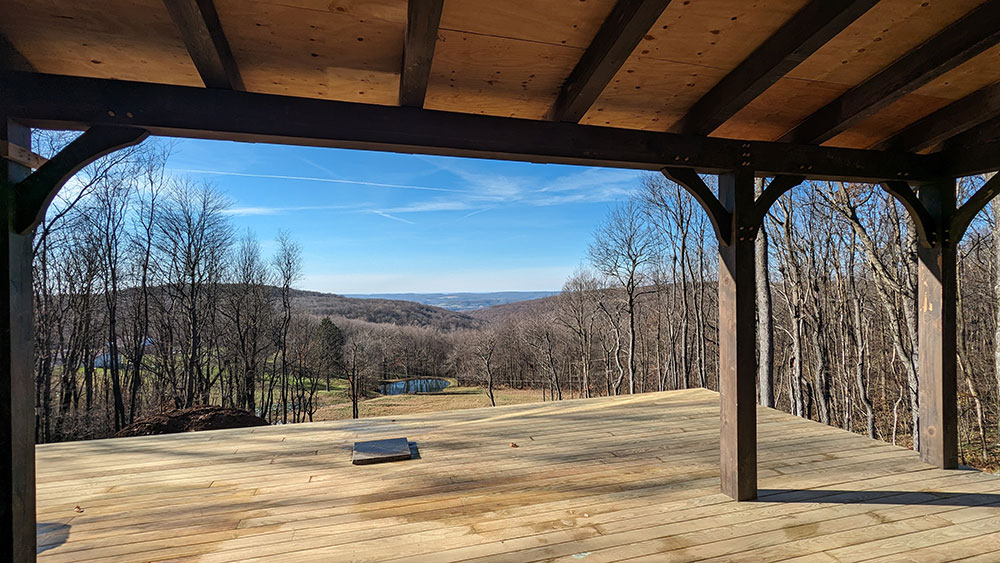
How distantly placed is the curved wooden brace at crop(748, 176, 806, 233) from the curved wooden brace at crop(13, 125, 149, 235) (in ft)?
10.7

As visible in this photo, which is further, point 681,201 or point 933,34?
point 681,201

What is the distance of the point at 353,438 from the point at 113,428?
10647 millimetres

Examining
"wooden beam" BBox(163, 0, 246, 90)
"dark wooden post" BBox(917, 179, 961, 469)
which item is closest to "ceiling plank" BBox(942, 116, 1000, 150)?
"dark wooden post" BBox(917, 179, 961, 469)

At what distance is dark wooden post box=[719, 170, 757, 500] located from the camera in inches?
102

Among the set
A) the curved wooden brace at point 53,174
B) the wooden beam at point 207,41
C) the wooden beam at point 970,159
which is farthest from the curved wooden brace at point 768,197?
the curved wooden brace at point 53,174

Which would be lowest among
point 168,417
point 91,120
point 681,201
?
point 168,417

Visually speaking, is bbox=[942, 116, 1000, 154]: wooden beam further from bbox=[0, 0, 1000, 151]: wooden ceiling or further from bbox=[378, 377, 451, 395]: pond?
bbox=[378, 377, 451, 395]: pond

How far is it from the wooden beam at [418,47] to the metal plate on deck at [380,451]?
105 inches

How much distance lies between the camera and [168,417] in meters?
4.79

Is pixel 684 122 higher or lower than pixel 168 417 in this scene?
higher

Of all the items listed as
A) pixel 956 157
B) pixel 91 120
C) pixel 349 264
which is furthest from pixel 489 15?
pixel 349 264

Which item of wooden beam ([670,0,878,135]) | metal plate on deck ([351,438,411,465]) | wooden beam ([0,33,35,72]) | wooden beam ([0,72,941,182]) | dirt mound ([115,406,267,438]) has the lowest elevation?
dirt mound ([115,406,267,438])

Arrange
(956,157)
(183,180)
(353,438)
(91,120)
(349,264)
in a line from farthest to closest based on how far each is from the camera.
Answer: (349,264) < (183,180) < (353,438) < (956,157) < (91,120)

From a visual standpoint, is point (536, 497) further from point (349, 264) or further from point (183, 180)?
point (349, 264)
